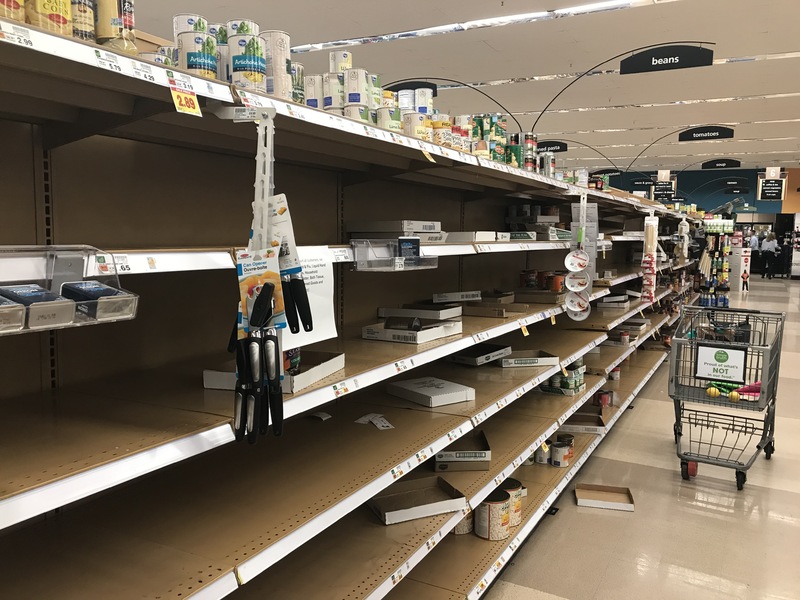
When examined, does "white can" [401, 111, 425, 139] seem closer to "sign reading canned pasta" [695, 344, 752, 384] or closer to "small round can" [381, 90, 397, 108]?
"small round can" [381, 90, 397, 108]

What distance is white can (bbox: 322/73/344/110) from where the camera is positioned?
1.81m

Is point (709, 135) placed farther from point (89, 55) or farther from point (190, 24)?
point (89, 55)

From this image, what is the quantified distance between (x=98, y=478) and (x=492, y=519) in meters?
1.99

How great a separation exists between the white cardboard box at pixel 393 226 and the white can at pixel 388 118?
0.47 metres

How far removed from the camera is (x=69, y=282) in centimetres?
103

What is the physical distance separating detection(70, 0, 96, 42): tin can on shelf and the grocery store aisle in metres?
2.49

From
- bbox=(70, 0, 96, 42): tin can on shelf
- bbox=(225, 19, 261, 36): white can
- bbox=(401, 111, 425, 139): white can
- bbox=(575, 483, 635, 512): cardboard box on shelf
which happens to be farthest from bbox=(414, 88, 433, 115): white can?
bbox=(575, 483, 635, 512): cardboard box on shelf

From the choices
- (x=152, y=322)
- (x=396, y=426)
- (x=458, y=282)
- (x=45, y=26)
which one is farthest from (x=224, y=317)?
(x=458, y=282)

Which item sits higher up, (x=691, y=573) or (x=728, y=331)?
(x=728, y=331)

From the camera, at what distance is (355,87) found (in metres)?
1.80

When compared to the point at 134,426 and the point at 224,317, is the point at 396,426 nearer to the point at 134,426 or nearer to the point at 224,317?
the point at 224,317

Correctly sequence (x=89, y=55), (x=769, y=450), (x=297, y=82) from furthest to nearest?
(x=769, y=450) → (x=297, y=82) → (x=89, y=55)

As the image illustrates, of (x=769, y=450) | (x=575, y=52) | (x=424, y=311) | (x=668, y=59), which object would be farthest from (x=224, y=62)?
(x=575, y=52)

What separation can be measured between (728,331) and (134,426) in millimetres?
3982
